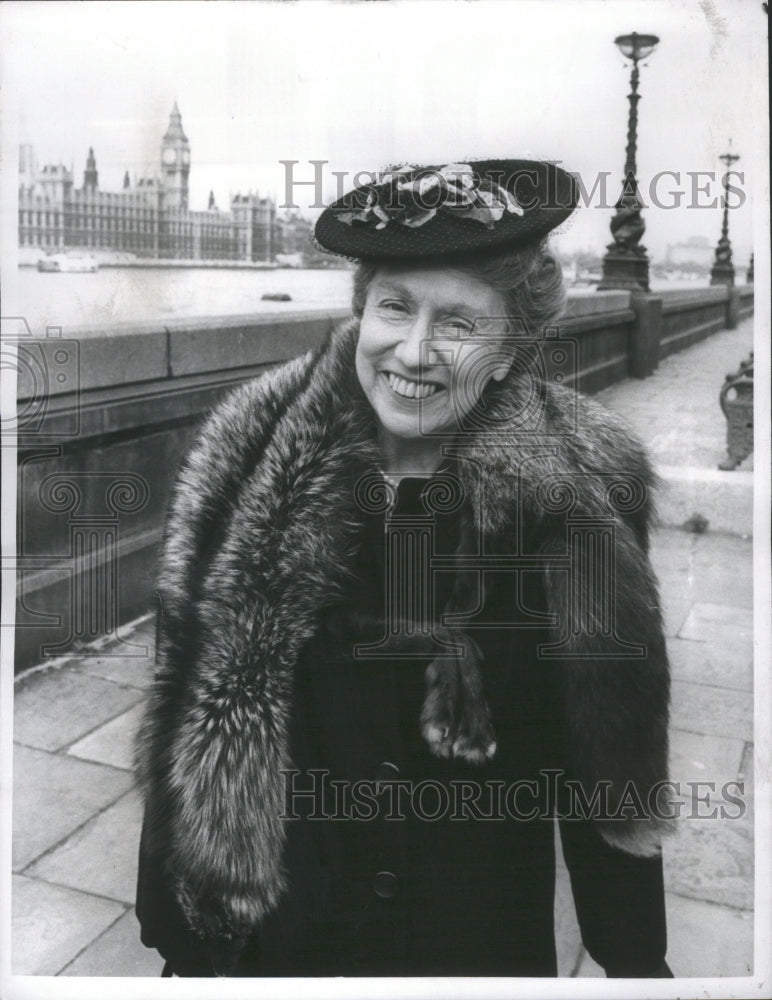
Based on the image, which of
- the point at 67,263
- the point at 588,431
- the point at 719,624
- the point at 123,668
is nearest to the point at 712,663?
the point at 719,624

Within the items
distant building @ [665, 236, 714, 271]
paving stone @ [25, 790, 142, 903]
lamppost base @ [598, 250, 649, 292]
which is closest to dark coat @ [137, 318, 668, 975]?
paving stone @ [25, 790, 142, 903]

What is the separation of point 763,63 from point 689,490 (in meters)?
1.06

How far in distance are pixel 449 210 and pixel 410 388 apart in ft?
1.32

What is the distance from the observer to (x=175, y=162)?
102 inches

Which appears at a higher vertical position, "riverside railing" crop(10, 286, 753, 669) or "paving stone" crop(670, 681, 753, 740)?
"riverside railing" crop(10, 286, 753, 669)

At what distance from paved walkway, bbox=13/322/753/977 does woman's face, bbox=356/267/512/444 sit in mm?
429

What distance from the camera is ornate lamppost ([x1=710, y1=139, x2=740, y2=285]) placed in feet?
8.54

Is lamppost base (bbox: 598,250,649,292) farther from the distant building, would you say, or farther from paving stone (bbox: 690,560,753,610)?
paving stone (bbox: 690,560,753,610)

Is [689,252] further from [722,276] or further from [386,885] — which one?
[386,885]

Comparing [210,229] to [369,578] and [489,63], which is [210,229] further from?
[369,578]

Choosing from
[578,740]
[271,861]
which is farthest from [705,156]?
[271,861]

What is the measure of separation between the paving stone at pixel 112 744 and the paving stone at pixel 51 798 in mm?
25

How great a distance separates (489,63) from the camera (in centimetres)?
257

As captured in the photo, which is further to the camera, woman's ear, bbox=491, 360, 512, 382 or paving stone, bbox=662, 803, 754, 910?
paving stone, bbox=662, 803, 754, 910
